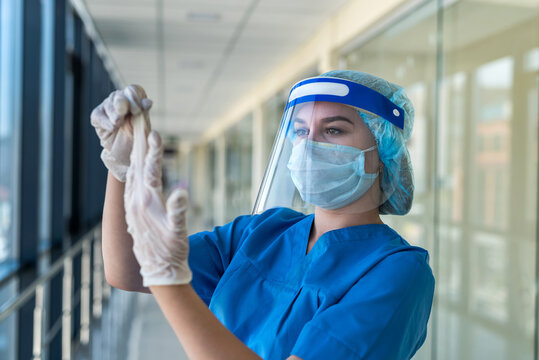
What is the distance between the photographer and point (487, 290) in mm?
2145

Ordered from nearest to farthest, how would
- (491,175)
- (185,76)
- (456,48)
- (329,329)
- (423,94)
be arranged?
(329,329)
(491,175)
(456,48)
(423,94)
(185,76)

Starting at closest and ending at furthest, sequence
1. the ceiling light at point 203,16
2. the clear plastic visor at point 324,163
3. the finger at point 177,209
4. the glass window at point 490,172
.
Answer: the finger at point 177,209 < the clear plastic visor at point 324,163 < the glass window at point 490,172 < the ceiling light at point 203,16

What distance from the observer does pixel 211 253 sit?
1.02 m

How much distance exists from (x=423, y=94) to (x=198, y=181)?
1877cm

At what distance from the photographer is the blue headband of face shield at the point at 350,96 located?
869 millimetres

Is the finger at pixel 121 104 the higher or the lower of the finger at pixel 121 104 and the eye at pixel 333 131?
the higher

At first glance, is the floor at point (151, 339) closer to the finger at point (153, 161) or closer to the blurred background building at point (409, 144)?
the blurred background building at point (409, 144)

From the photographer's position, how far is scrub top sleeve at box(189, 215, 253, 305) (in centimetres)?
100

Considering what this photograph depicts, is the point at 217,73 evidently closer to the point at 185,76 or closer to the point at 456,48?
the point at 185,76

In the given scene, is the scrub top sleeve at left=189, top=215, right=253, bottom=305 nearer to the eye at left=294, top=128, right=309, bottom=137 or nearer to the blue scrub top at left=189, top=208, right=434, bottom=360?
the blue scrub top at left=189, top=208, right=434, bottom=360

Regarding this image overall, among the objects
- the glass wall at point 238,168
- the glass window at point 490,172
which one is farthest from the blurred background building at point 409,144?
the glass wall at point 238,168

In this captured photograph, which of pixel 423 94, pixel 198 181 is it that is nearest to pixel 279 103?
pixel 423 94

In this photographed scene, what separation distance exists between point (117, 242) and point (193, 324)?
0.25 metres

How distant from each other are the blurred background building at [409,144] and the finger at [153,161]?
0.13 meters
